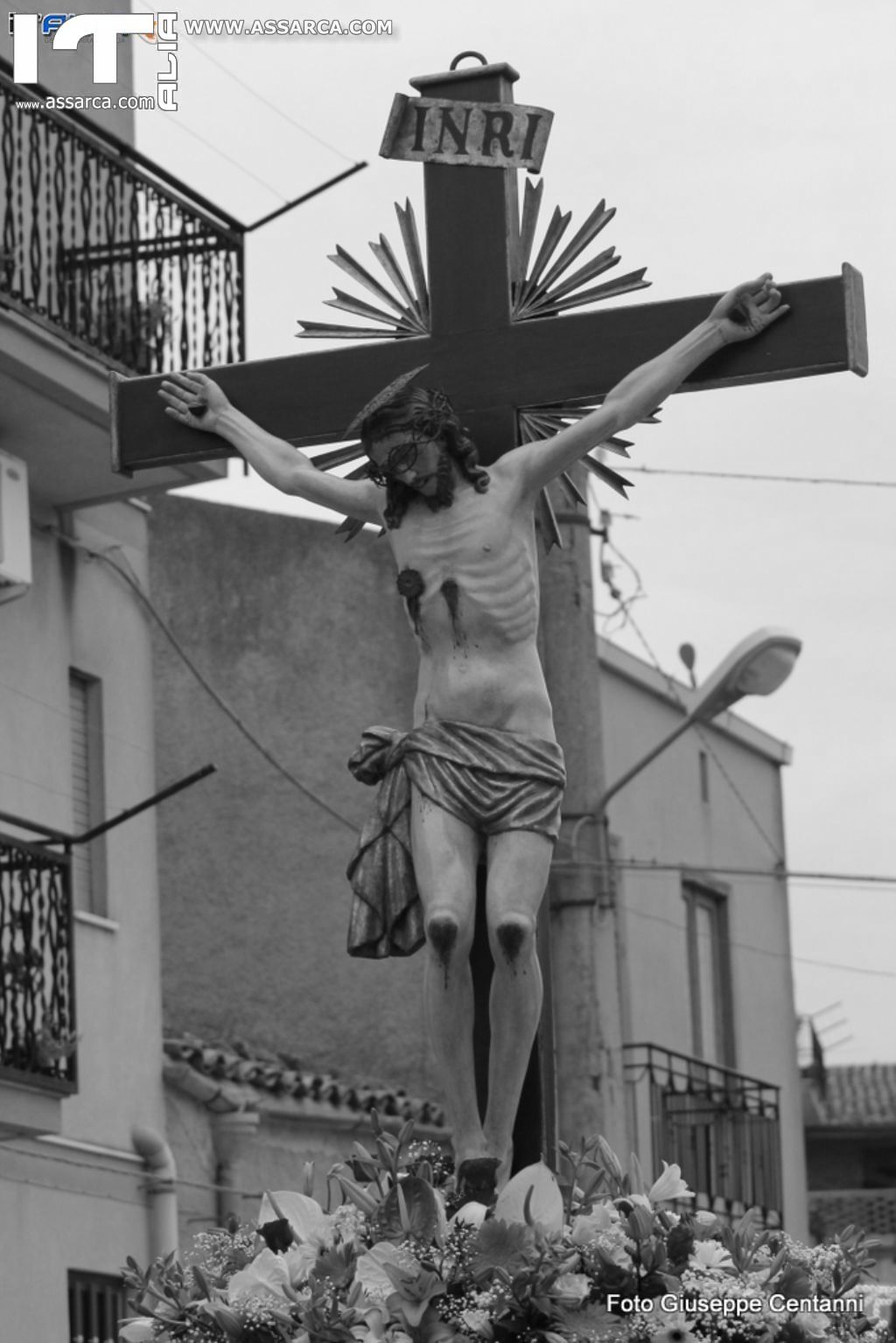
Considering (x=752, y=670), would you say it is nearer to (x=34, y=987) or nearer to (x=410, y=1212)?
(x=34, y=987)

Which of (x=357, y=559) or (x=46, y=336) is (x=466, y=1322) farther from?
(x=357, y=559)

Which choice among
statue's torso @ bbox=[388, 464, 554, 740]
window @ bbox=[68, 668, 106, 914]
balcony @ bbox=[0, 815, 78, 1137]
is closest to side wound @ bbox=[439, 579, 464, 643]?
statue's torso @ bbox=[388, 464, 554, 740]

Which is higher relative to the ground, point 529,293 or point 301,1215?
point 529,293

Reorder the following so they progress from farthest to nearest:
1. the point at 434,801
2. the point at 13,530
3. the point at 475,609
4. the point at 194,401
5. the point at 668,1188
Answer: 1. the point at 13,530
2. the point at 194,401
3. the point at 475,609
4. the point at 434,801
5. the point at 668,1188

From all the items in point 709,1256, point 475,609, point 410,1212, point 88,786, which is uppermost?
point 88,786

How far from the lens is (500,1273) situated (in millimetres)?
6379

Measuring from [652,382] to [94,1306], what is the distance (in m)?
9.72

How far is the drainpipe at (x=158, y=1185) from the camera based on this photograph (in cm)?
1681

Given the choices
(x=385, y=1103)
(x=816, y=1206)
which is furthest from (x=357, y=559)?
(x=816, y=1206)

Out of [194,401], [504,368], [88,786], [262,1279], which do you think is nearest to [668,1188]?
[262,1279]

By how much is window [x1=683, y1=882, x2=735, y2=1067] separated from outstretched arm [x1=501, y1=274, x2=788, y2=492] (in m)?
18.8

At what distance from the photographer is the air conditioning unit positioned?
50.2 ft

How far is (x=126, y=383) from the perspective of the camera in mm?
8102

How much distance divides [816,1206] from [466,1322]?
2855 cm
